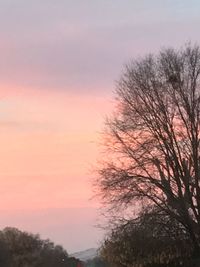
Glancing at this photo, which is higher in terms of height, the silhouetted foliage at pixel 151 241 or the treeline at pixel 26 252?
the treeline at pixel 26 252

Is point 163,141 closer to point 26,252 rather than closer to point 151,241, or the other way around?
point 151,241

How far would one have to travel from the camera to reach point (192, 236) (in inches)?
1558

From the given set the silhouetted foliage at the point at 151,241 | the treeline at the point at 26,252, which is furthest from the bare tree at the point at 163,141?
the treeline at the point at 26,252

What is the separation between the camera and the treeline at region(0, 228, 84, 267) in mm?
104356

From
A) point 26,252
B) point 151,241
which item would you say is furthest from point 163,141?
point 26,252

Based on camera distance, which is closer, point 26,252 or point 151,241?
point 151,241

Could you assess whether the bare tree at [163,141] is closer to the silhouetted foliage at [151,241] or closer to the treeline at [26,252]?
the silhouetted foliage at [151,241]

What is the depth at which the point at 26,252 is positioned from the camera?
362 feet

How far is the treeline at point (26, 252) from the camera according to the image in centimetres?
10436

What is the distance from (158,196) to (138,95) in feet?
22.2

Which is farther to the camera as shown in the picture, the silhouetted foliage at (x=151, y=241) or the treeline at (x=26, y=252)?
the treeline at (x=26, y=252)

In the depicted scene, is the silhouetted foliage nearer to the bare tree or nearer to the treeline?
the bare tree

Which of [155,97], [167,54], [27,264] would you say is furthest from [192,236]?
[27,264]

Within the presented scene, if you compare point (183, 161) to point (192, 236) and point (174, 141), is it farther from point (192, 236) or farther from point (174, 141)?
point (192, 236)
